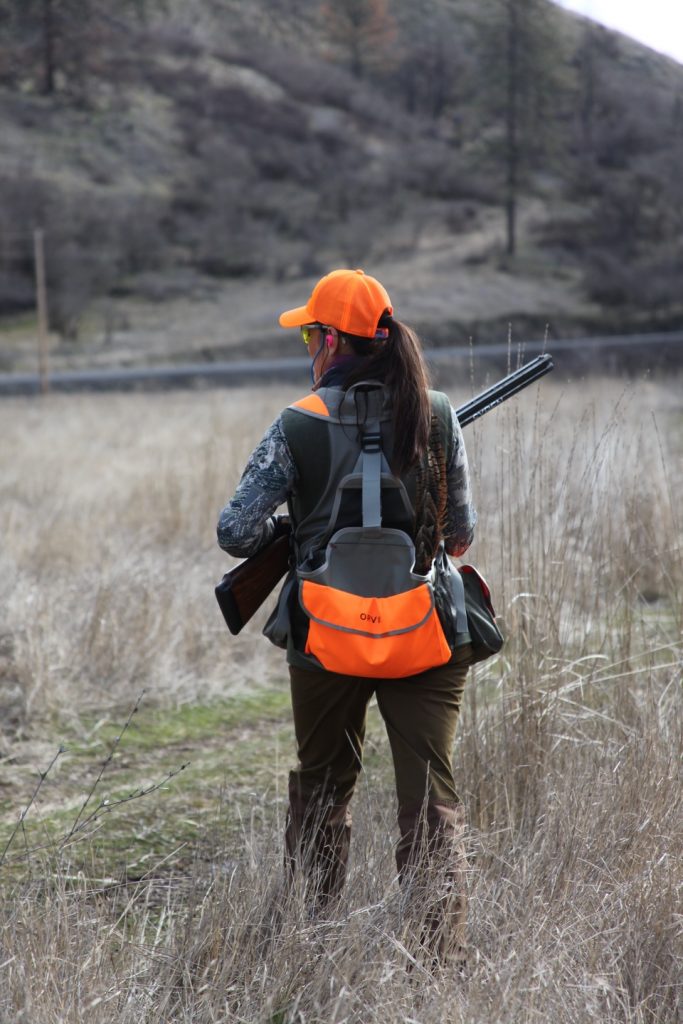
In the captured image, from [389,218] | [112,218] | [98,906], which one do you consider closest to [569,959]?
[98,906]

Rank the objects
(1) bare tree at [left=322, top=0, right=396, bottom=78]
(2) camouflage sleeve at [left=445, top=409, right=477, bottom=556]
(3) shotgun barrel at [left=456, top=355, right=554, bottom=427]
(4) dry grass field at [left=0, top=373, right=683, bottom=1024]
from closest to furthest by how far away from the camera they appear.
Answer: (4) dry grass field at [left=0, top=373, right=683, bottom=1024] < (2) camouflage sleeve at [left=445, top=409, right=477, bottom=556] < (3) shotgun barrel at [left=456, top=355, right=554, bottom=427] < (1) bare tree at [left=322, top=0, right=396, bottom=78]

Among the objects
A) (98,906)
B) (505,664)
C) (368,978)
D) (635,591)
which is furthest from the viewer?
(635,591)

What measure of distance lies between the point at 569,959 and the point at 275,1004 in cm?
66

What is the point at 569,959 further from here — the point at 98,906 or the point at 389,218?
the point at 389,218

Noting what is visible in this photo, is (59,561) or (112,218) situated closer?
(59,561)

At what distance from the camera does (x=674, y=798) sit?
3088 mm

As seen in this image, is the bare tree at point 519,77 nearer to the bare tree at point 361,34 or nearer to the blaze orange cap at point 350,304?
the bare tree at point 361,34

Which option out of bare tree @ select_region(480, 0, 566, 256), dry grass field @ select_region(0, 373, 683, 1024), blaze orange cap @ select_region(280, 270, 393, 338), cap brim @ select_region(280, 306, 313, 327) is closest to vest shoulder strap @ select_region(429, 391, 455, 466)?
blaze orange cap @ select_region(280, 270, 393, 338)

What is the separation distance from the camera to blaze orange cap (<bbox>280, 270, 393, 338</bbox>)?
2.54m

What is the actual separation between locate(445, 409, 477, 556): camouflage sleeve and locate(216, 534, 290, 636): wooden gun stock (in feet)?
1.32

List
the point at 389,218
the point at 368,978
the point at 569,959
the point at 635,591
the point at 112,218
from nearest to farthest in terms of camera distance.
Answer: the point at 368,978 → the point at 569,959 → the point at 635,591 → the point at 112,218 → the point at 389,218

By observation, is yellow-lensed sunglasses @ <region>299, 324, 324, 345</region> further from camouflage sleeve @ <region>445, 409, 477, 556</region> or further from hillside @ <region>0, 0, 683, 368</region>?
hillside @ <region>0, 0, 683, 368</region>

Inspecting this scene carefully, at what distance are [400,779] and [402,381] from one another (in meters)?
0.92

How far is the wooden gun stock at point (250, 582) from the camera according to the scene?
Result: 2.72 meters
